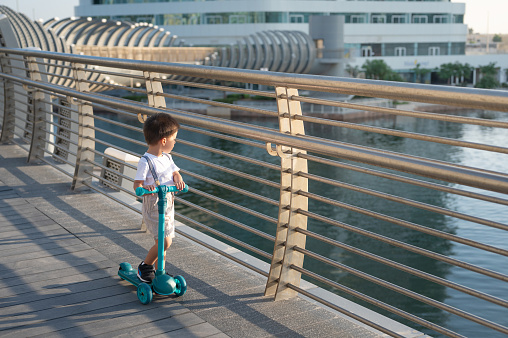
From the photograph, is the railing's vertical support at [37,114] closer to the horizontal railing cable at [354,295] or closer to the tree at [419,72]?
the horizontal railing cable at [354,295]

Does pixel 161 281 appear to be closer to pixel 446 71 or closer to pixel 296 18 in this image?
pixel 296 18

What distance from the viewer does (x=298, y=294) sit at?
3.75m

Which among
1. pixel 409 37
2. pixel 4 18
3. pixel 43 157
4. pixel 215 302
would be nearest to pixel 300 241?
pixel 215 302

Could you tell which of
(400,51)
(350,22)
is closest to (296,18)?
(350,22)

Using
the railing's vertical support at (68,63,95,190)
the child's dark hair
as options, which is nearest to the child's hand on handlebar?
the child's dark hair

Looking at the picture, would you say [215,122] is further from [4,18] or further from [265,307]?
[4,18]

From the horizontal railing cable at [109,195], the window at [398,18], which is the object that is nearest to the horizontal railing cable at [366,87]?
the horizontal railing cable at [109,195]

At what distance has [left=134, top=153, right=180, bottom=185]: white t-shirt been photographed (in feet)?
12.0

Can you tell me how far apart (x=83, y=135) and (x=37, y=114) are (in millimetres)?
1473

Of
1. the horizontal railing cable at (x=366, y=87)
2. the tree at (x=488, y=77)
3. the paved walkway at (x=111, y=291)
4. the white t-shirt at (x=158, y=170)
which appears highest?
the horizontal railing cable at (x=366, y=87)

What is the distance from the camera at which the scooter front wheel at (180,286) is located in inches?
145

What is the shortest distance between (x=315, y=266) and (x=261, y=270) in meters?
18.1

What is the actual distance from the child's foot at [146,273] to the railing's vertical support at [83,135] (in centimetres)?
244

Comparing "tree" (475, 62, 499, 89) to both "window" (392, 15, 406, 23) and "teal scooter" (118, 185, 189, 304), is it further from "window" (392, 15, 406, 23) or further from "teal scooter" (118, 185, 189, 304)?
"teal scooter" (118, 185, 189, 304)
